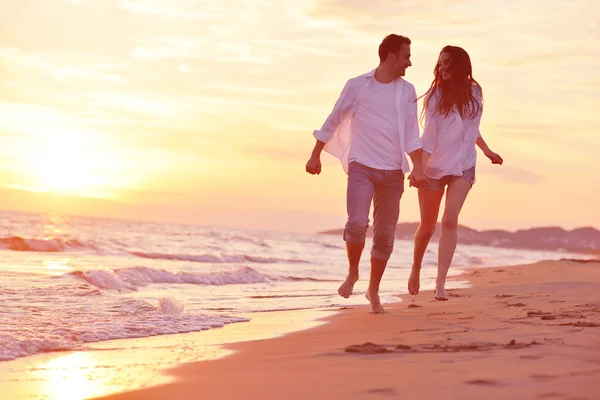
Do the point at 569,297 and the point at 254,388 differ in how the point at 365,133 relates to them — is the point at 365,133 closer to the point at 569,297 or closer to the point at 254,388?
the point at 569,297

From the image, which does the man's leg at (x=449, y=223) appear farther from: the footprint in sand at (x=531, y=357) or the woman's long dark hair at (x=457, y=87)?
the footprint in sand at (x=531, y=357)

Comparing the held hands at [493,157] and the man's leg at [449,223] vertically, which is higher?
the held hands at [493,157]

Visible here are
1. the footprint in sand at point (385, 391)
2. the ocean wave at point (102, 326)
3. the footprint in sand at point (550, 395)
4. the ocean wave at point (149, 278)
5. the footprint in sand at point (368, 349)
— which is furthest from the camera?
the ocean wave at point (149, 278)

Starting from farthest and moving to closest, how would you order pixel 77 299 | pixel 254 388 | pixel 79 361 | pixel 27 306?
pixel 77 299
pixel 27 306
pixel 79 361
pixel 254 388

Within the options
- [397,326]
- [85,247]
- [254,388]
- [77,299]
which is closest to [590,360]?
[254,388]

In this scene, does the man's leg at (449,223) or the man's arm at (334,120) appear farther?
the man's leg at (449,223)

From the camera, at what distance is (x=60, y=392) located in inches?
128

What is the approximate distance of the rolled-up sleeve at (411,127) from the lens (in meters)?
5.93

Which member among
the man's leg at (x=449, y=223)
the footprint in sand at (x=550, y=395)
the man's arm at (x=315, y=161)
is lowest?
the footprint in sand at (x=550, y=395)

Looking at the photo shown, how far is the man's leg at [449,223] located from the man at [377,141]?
0.36 m

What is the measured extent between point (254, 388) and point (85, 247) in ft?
67.4

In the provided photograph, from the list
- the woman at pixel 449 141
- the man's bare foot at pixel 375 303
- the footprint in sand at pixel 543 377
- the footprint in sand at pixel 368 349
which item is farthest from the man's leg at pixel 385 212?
the footprint in sand at pixel 543 377

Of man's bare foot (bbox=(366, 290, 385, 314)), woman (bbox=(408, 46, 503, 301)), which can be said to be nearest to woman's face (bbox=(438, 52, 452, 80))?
woman (bbox=(408, 46, 503, 301))

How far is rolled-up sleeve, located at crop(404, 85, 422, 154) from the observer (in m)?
5.93
